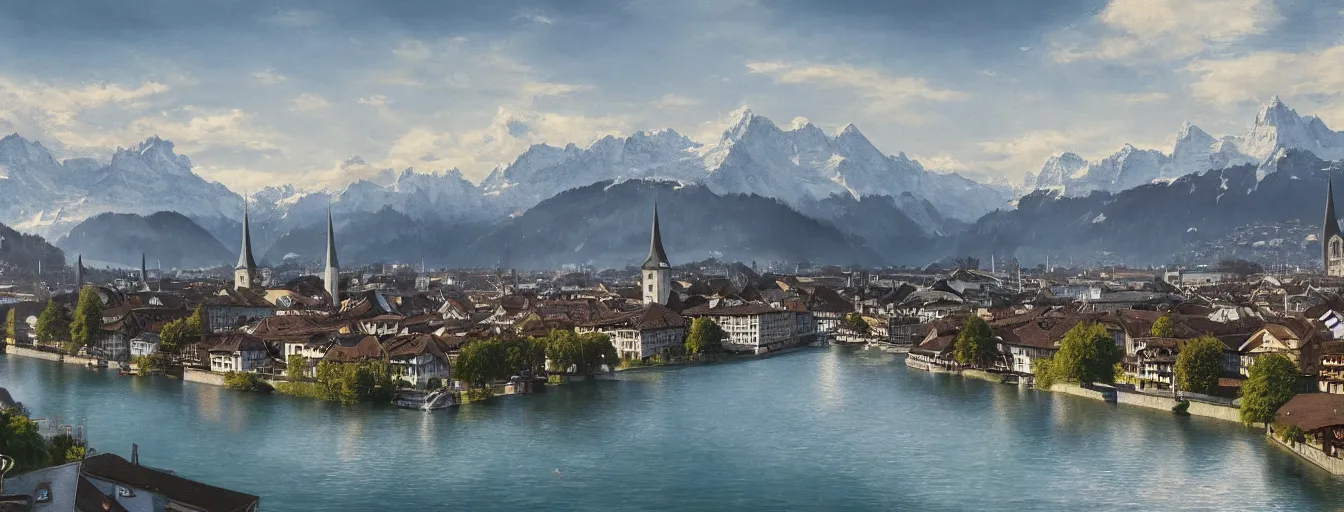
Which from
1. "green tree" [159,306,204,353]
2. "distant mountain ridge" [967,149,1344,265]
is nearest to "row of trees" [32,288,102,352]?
"green tree" [159,306,204,353]

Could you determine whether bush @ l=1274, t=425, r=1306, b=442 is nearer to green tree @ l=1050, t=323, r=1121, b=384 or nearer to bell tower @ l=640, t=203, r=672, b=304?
green tree @ l=1050, t=323, r=1121, b=384

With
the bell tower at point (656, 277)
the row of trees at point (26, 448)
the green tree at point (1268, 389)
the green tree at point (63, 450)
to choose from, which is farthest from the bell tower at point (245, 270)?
the green tree at point (1268, 389)

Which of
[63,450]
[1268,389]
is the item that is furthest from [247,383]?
[1268,389]

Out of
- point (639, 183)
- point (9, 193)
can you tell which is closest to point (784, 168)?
point (639, 183)

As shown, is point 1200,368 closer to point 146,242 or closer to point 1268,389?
point 1268,389

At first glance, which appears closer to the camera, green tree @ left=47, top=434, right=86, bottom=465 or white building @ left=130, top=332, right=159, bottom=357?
green tree @ left=47, top=434, right=86, bottom=465

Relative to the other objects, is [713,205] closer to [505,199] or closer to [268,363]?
[505,199]

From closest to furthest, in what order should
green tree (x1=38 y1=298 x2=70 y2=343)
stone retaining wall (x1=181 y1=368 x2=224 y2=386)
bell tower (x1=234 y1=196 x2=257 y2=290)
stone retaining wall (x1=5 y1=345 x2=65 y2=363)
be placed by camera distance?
stone retaining wall (x1=181 y1=368 x2=224 y2=386) → stone retaining wall (x1=5 y1=345 x2=65 y2=363) → green tree (x1=38 y1=298 x2=70 y2=343) → bell tower (x1=234 y1=196 x2=257 y2=290)
